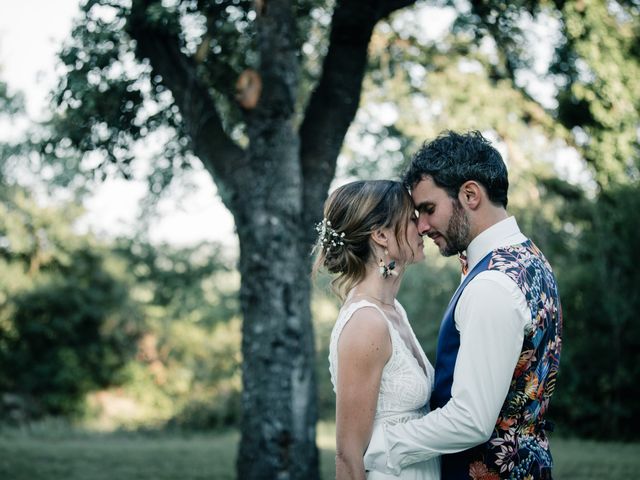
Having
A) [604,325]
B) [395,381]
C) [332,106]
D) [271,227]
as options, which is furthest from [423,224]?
[604,325]

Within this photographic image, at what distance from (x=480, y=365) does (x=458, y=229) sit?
65 cm

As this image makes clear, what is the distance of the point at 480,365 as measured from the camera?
8.23ft

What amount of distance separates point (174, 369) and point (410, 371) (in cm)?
1785

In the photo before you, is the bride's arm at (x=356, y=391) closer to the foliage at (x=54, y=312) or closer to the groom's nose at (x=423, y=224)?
the groom's nose at (x=423, y=224)

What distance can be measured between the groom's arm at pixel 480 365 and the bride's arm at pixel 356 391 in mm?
227

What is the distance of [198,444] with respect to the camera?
14430mm

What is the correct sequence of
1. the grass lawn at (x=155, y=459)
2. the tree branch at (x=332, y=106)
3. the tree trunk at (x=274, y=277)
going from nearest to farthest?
the tree trunk at (x=274, y=277), the tree branch at (x=332, y=106), the grass lawn at (x=155, y=459)

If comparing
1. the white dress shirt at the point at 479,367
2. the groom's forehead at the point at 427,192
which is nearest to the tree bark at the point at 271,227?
the groom's forehead at the point at 427,192

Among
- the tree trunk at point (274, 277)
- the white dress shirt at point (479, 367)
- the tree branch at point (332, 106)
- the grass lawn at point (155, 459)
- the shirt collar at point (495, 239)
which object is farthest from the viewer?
the grass lawn at point (155, 459)

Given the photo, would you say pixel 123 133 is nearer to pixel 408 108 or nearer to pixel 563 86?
pixel 408 108

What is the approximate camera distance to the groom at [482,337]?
99.8 inches

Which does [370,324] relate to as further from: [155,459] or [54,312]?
[54,312]

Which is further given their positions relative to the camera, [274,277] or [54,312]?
[54,312]

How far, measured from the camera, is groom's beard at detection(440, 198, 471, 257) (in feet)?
9.70
